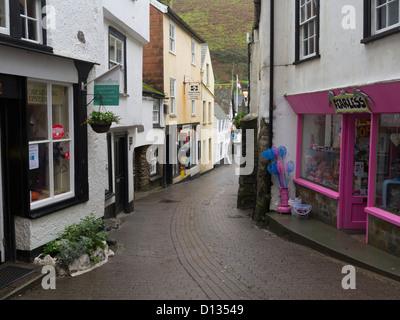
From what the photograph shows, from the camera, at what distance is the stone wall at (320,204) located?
345 inches

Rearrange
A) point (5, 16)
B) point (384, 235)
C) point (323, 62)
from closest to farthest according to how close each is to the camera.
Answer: point (5, 16)
point (384, 235)
point (323, 62)

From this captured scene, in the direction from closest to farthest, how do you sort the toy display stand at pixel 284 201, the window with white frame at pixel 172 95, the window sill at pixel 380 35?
1. the window sill at pixel 380 35
2. the toy display stand at pixel 284 201
3. the window with white frame at pixel 172 95

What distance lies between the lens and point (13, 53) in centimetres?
568

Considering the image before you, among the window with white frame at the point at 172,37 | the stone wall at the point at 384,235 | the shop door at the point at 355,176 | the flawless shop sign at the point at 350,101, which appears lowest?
the stone wall at the point at 384,235

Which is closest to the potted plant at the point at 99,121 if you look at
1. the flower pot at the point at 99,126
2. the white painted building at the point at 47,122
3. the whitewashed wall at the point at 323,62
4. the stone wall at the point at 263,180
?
the flower pot at the point at 99,126

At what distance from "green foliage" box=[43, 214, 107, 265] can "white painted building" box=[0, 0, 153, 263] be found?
19cm

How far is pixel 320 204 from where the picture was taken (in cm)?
928

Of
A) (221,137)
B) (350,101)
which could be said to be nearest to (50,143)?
(350,101)

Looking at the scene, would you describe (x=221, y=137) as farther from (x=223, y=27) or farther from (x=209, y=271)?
(x=223, y=27)

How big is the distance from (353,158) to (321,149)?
1.18m

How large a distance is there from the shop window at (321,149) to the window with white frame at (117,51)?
15.5ft

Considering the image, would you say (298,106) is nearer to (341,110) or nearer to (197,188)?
(341,110)

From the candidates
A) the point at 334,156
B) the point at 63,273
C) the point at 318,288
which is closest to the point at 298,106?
the point at 334,156

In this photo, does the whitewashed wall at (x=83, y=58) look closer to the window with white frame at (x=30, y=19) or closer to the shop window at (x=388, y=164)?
the window with white frame at (x=30, y=19)
